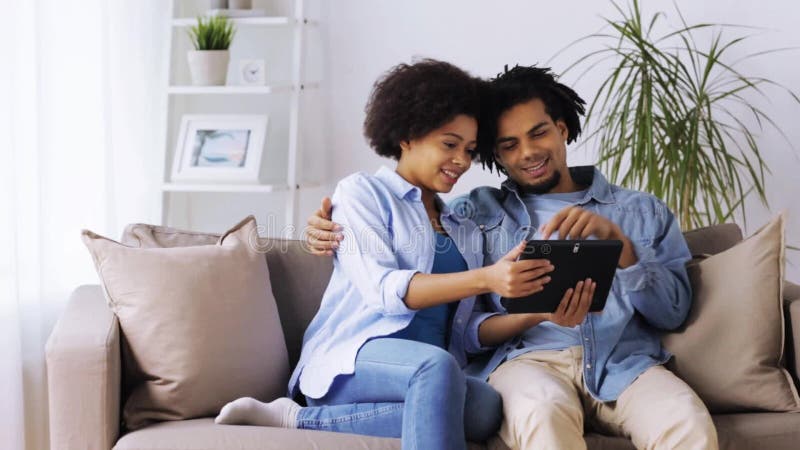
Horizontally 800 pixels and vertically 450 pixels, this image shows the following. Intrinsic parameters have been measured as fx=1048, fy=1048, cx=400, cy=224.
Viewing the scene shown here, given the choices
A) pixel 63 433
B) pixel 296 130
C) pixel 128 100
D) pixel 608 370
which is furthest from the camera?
pixel 296 130

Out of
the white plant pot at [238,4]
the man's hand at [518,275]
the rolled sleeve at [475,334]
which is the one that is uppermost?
the white plant pot at [238,4]

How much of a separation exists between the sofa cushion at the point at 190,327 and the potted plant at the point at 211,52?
1.34 metres

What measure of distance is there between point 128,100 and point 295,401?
152 cm

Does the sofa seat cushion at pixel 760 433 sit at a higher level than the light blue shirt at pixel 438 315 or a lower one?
lower

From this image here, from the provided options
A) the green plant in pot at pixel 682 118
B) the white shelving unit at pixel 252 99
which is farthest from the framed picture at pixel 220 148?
the green plant in pot at pixel 682 118

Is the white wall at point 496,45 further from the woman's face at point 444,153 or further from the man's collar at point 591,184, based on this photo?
the woman's face at point 444,153

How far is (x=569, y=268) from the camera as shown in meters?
2.14

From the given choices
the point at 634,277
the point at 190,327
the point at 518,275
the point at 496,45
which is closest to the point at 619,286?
the point at 634,277

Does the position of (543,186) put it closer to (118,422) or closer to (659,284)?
(659,284)

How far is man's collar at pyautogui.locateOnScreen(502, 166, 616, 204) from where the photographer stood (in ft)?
8.32

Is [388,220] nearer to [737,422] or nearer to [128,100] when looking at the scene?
[737,422]

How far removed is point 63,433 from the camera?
212 cm

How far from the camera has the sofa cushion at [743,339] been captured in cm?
231

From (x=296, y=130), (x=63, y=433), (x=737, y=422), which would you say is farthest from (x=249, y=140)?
(x=737, y=422)
